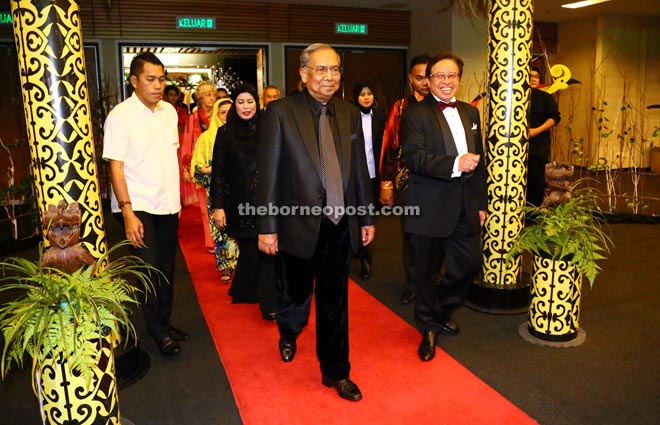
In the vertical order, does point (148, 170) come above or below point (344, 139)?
below

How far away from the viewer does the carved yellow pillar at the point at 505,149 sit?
372 cm

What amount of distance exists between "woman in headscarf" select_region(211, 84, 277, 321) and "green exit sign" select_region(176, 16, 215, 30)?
6267 millimetres

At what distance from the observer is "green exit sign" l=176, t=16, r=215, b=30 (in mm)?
9320

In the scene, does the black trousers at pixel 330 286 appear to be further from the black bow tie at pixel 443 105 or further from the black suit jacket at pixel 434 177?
the black bow tie at pixel 443 105

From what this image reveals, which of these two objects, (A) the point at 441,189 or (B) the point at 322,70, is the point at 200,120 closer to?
(A) the point at 441,189

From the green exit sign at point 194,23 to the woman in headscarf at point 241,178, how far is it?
20.6 ft

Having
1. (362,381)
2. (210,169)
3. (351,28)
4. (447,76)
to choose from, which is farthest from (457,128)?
(351,28)

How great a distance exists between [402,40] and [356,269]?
22.7ft

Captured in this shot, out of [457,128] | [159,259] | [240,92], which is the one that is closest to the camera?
[457,128]

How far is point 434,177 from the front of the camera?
3043mm

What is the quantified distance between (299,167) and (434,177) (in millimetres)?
828

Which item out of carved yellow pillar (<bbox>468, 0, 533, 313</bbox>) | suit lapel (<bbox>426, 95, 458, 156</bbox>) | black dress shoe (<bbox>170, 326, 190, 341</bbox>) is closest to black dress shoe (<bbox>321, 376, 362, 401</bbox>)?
black dress shoe (<bbox>170, 326, 190, 341</bbox>)

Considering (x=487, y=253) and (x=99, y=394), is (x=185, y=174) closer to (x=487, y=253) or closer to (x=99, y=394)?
(x=487, y=253)

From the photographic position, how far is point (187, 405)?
2770 mm
